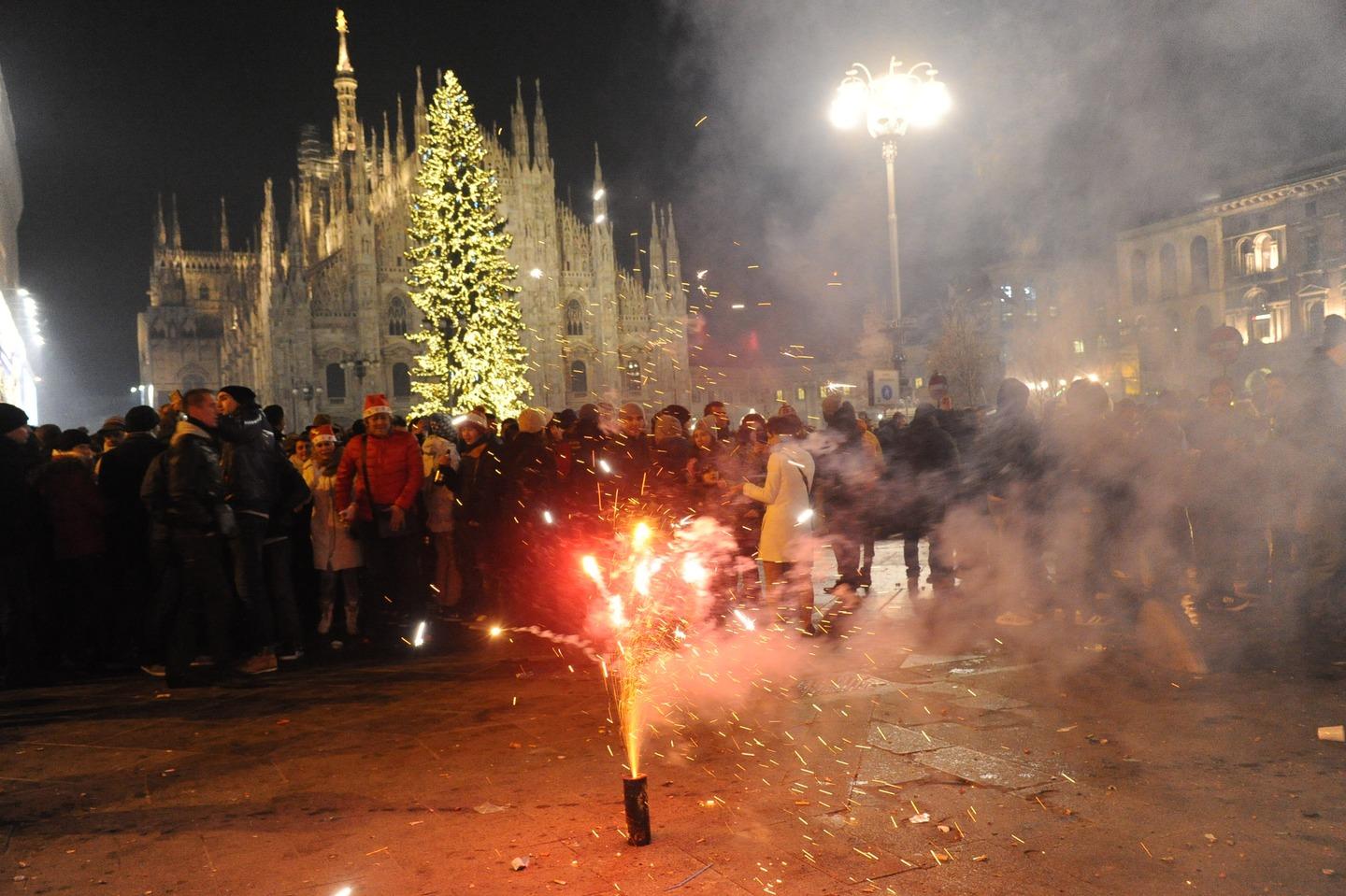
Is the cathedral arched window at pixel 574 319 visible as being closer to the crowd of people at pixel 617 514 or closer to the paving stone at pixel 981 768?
the crowd of people at pixel 617 514

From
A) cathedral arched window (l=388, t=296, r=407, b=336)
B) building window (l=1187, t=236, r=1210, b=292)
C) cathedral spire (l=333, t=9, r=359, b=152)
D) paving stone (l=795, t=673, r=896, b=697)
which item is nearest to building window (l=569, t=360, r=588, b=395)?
cathedral arched window (l=388, t=296, r=407, b=336)

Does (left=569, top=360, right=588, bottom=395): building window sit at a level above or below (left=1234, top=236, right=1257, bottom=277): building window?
below

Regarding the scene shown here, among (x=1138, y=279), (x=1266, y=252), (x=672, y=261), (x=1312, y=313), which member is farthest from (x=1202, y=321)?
(x=672, y=261)

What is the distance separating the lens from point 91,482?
7137 millimetres

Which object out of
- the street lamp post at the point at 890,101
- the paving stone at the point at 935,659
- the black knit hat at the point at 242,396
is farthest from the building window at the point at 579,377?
the paving stone at the point at 935,659

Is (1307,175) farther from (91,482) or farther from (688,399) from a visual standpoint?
(91,482)

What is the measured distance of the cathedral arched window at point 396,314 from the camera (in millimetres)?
55219

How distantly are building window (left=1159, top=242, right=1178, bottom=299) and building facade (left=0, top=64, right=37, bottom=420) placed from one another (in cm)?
4754

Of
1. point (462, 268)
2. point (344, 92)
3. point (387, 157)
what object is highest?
point (344, 92)

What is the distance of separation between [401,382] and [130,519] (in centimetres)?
5014

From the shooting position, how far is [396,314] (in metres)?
55.2

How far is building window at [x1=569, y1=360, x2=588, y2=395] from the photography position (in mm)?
57250

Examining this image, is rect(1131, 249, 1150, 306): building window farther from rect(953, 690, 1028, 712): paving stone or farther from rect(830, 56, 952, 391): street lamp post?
rect(953, 690, 1028, 712): paving stone

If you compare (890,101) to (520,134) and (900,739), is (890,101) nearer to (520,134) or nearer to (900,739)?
(900,739)
